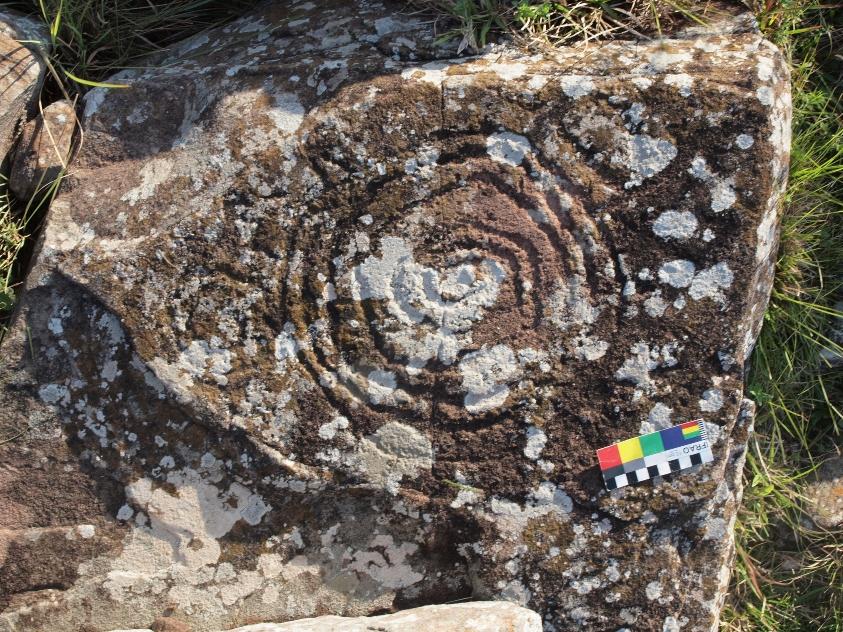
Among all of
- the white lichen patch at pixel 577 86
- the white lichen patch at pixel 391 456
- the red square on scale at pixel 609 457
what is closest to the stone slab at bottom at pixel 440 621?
the white lichen patch at pixel 391 456

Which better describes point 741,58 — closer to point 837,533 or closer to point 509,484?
point 509,484

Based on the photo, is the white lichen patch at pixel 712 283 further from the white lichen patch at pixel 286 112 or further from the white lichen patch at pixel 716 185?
the white lichen patch at pixel 286 112

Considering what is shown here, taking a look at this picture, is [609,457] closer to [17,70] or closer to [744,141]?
[744,141]

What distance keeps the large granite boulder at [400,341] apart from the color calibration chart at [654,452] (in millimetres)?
43

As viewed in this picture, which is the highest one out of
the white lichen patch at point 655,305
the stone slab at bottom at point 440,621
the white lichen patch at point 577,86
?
the white lichen patch at point 577,86

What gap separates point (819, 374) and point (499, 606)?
1579 millimetres

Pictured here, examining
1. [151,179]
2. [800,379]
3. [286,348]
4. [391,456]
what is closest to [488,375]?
[391,456]

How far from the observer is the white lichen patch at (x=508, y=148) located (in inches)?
93.4

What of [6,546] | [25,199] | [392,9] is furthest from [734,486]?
[25,199]

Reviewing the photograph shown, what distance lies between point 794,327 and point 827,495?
70 cm

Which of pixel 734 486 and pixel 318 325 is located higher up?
pixel 318 325

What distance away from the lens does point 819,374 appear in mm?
3029

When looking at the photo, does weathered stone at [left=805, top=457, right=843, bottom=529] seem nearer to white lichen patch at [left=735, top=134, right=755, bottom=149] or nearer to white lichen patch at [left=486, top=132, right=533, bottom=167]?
white lichen patch at [left=735, top=134, right=755, bottom=149]

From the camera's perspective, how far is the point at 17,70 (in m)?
2.82
